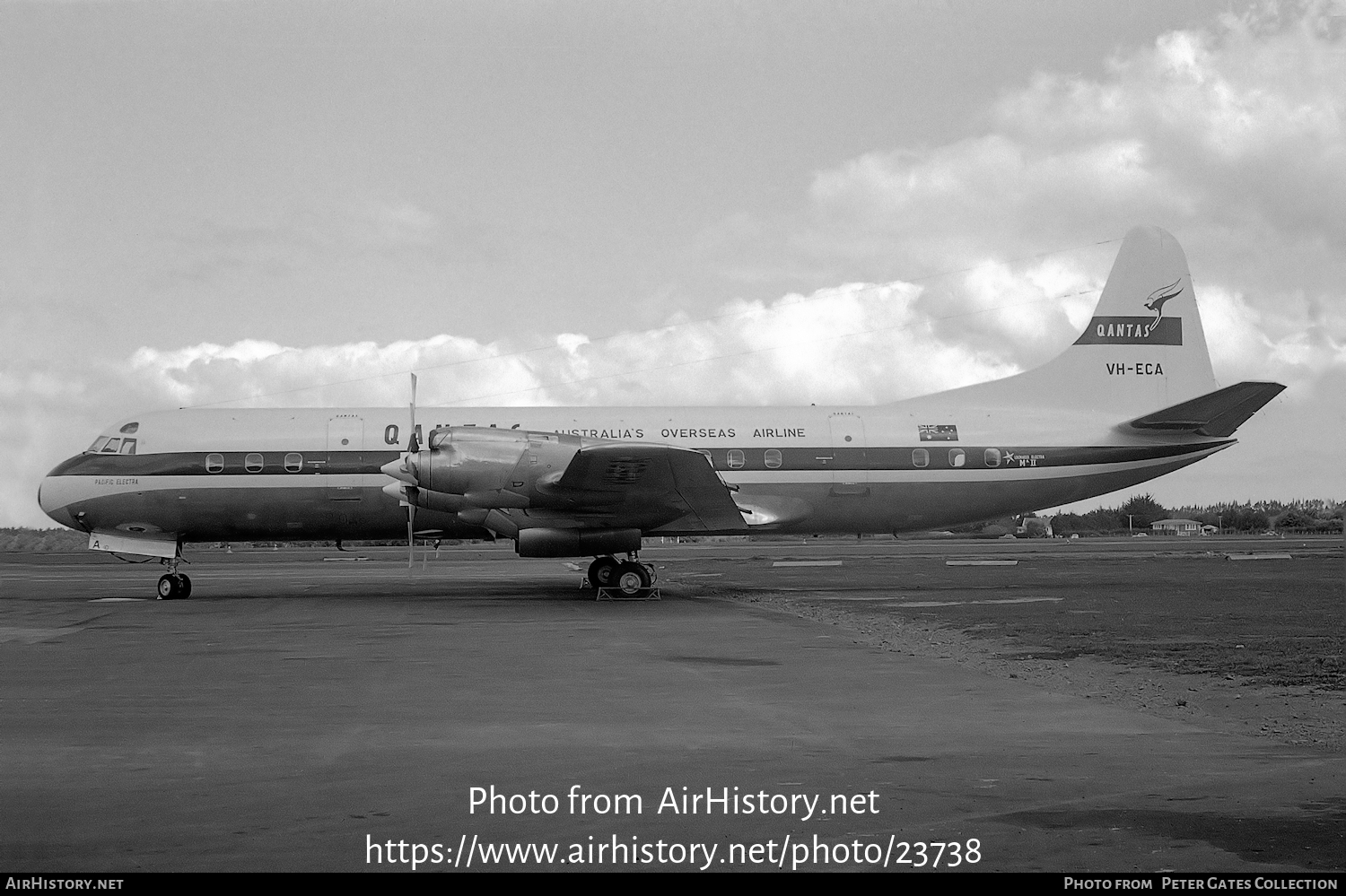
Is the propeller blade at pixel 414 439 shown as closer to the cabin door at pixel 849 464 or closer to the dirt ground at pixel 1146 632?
the dirt ground at pixel 1146 632

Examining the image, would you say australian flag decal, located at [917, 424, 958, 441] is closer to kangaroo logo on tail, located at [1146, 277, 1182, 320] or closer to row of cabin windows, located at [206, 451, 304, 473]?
kangaroo logo on tail, located at [1146, 277, 1182, 320]

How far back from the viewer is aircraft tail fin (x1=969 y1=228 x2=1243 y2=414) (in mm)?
28250

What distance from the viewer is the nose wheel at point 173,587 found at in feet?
80.6

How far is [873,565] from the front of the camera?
38281 mm

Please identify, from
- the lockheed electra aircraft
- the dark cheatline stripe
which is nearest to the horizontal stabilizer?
the lockheed electra aircraft

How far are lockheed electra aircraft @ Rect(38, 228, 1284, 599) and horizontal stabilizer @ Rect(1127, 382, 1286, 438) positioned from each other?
39 mm

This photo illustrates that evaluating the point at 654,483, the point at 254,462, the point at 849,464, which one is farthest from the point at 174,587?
the point at 849,464

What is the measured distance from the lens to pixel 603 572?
24.6m

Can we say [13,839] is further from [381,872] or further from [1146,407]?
[1146,407]

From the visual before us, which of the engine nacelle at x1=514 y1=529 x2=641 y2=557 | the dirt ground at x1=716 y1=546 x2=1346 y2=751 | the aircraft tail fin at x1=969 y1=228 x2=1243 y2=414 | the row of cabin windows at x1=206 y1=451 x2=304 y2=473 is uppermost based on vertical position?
the aircraft tail fin at x1=969 y1=228 x2=1243 y2=414

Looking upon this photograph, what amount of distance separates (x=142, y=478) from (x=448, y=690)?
53.3ft

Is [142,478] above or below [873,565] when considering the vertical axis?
above
